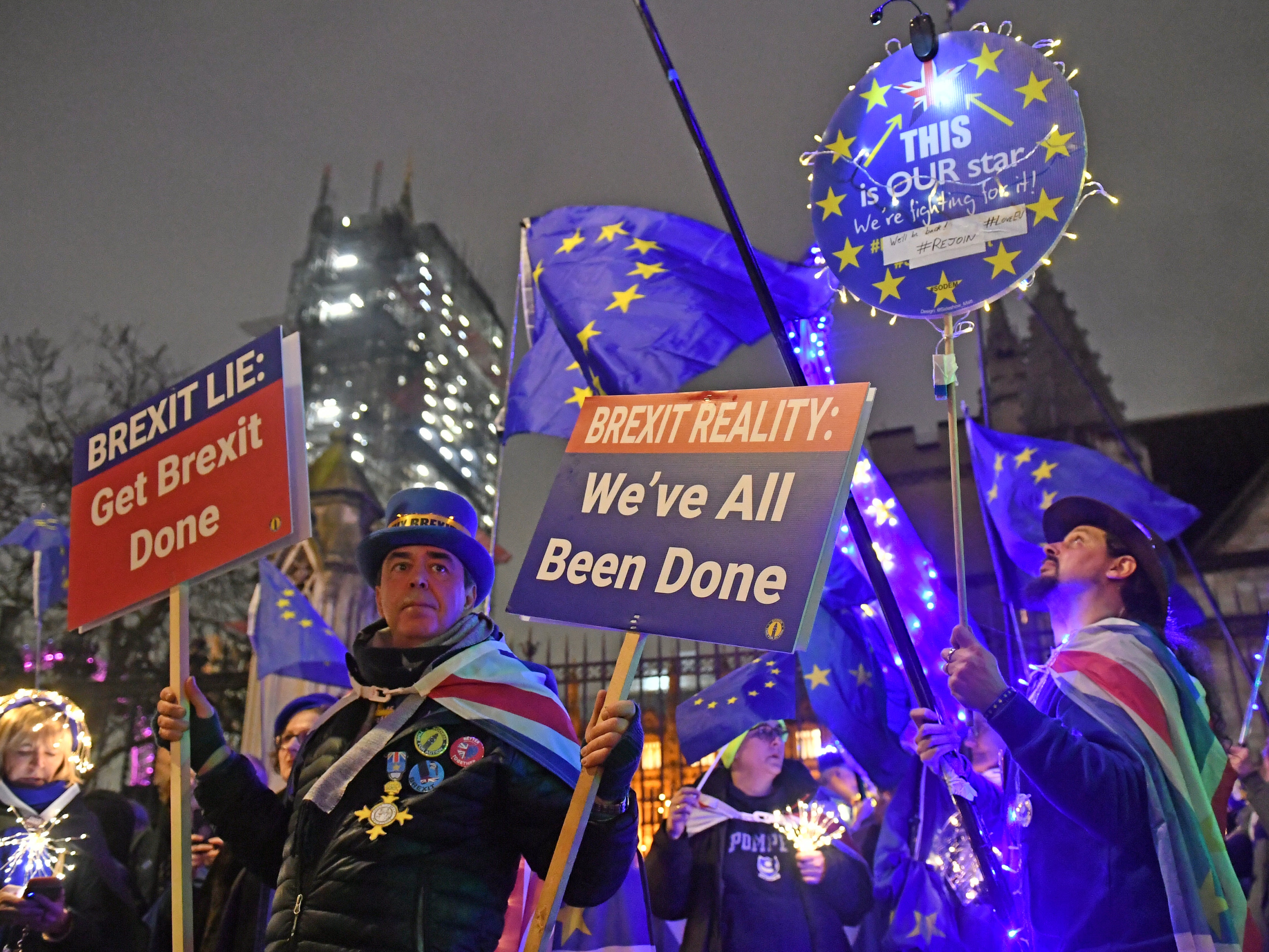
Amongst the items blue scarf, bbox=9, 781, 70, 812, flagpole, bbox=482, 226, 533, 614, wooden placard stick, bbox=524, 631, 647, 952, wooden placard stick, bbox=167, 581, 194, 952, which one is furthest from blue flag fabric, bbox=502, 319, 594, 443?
wooden placard stick, bbox=524, 631, 647, 952

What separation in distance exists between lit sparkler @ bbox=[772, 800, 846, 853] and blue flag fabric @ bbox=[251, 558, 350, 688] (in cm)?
329

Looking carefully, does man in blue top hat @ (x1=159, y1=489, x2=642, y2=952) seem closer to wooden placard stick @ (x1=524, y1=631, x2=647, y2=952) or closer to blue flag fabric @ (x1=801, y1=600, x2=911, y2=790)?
wooden placard stick @ (x1=524, y1=631, x2=647, y2=952)

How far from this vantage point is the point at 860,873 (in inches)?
205

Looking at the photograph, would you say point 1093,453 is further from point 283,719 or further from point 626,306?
point 283,719

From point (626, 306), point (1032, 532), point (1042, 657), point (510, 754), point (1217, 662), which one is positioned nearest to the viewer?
point (510, 754)

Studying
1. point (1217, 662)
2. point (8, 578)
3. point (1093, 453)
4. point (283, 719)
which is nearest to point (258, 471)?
point (283, 719)

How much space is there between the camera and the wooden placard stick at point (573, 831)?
2.07 meters

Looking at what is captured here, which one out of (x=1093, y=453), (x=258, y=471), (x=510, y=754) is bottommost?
(x=510, y=754)

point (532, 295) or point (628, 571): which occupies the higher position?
point (532, 295)

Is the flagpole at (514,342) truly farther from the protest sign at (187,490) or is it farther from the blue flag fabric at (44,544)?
the blue flag fabric at (44,544)

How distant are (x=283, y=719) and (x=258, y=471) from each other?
102 inches

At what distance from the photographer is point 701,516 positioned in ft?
7.89

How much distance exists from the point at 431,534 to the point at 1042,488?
5017mm

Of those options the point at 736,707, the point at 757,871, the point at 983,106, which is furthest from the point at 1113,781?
the point at 736,707
